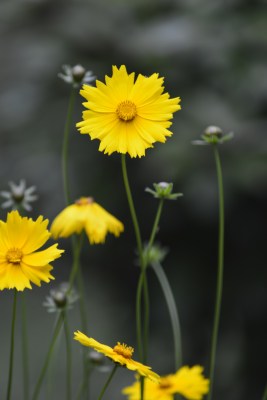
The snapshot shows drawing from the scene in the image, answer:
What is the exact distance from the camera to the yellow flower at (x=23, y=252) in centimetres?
66

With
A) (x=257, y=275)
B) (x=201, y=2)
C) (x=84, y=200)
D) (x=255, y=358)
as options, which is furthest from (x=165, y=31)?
(x=84, y=200)

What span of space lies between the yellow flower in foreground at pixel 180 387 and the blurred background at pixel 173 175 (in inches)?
28.6

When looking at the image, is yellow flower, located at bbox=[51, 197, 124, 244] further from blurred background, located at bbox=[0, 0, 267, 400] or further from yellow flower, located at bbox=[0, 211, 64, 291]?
blurred background, located at bbox=[0, 0, 267, 400]

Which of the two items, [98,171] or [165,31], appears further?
[165,31]

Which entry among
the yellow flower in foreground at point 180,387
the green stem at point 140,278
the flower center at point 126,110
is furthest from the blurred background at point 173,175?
the flower center at point 126,110

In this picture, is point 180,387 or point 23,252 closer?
point 23,252

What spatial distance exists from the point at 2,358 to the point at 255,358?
20.2 inches

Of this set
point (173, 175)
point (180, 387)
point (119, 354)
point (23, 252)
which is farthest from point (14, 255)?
point (173, 175)

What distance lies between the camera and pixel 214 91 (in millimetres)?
1977

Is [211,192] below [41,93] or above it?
below

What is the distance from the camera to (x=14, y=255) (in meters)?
0.68

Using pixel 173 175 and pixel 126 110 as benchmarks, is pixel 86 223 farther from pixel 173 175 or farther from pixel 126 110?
pixel 173 175

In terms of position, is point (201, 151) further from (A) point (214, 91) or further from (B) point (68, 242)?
(B) point (68, 242)

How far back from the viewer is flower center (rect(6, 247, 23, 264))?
26.6 inches
